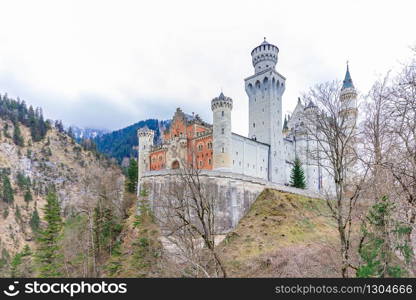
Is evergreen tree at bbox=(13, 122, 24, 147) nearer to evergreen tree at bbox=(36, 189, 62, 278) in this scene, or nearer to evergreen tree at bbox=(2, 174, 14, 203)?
evergreen tree at bbox=(2, 174, 14, 203)

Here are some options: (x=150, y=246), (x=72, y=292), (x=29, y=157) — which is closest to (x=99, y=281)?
(x=72, y=292)

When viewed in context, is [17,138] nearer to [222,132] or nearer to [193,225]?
[222,132]

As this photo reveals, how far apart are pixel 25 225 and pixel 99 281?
11124cm

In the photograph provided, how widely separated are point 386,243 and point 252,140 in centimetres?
3848

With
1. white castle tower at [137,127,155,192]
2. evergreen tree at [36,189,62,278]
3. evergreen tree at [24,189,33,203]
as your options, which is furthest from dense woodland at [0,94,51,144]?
evergreen tree at [36,189,62,278]

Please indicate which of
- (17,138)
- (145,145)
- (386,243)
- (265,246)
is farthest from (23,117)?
(386,243)

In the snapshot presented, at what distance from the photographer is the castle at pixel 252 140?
44706mm

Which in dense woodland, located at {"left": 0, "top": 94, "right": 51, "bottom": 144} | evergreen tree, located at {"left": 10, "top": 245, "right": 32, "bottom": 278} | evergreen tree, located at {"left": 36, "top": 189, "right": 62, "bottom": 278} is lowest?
evergreen tree, located at {"left": 10, "top": 245, "right": 32, "bottom": 278}

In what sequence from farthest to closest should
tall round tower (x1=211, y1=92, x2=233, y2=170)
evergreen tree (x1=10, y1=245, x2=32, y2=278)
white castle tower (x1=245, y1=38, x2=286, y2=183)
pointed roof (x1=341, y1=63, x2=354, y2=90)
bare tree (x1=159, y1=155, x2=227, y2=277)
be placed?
pointed roof (x1=341, y1=63, x2=354, y2=90) < white castle tower (x1=245, y1=38, x2=286, y2=183) < tall round tower (x1=211, y1=92, x2=233, y2=170) < evergreen tree (x1=10, y1=245, x2=32, y2=278) < bare tree (x1=159, y1=155, x2=227, y2=277)

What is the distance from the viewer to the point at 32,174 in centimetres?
13462

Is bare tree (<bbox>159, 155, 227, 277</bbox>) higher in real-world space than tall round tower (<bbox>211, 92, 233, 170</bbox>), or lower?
lower

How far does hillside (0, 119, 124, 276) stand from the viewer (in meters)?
99.7

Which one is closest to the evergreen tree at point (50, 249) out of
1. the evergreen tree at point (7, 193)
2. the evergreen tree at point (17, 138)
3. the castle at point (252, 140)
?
the castle at point (252, 140)

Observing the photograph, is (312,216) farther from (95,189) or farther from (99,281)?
(99,281)
